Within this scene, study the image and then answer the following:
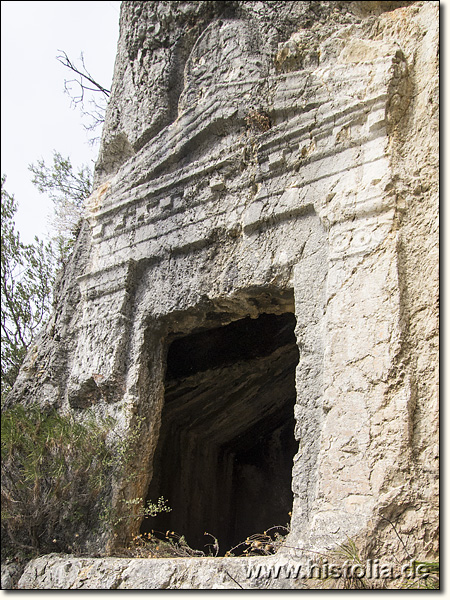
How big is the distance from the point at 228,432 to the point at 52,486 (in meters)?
3.16

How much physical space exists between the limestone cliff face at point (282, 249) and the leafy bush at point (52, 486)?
0.20m

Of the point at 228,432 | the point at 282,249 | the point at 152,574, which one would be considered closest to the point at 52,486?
the point at 152,574

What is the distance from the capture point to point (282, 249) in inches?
142

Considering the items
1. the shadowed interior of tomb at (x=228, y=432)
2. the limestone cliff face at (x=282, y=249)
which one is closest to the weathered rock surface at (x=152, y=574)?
the limestone cliff face at (x=282, y=249)

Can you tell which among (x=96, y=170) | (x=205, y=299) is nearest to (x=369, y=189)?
(x=205, y=299)

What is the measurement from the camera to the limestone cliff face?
2.81 m

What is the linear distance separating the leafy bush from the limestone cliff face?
7.7 inches

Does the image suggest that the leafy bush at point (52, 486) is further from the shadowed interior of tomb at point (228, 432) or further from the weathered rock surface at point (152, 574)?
the shadowed interior of tomb at point (228, 432)

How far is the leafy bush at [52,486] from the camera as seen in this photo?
12.1 feet

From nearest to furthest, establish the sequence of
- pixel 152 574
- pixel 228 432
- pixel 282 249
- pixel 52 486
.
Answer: pixel 152 574 → pixel 282 249 → pixel 52 486 → pixel 228 432

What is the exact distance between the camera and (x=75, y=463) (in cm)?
379

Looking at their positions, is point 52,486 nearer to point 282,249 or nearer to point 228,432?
point 282,249

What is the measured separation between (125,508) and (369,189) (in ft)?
7.53

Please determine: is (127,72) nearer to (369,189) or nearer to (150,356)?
(150,356)
